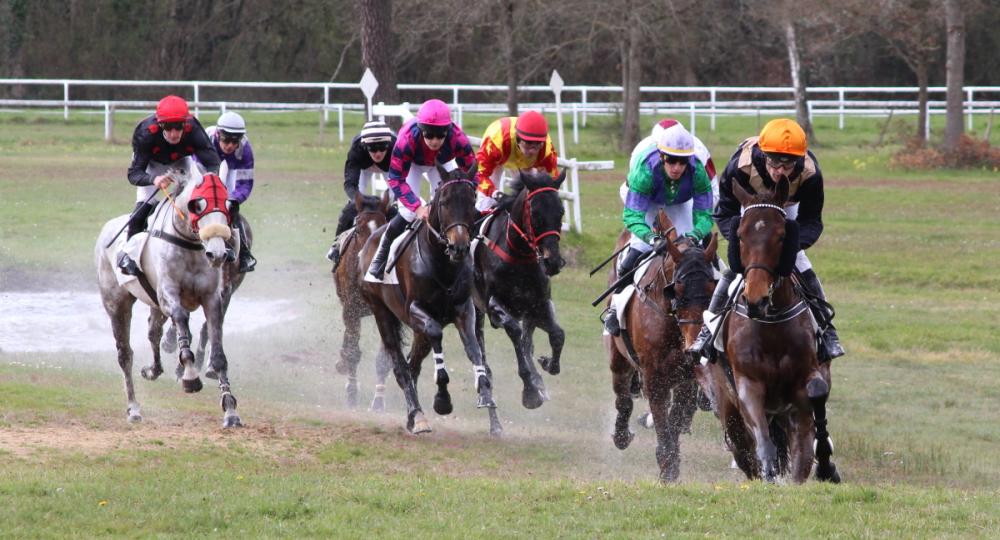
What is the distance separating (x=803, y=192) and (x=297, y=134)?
32.5m

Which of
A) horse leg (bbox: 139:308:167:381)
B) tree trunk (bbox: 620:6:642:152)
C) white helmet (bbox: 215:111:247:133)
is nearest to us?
horse leg (bbox: 139:308:167:381)

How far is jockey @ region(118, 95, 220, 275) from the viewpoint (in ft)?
38.7

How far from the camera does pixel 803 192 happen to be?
8641 millimetres

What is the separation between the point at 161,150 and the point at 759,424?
617 centimetres

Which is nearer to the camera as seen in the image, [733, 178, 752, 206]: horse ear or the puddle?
[733, 178, 752, 206]: horse ear

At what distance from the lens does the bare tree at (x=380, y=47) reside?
2442 centimetres

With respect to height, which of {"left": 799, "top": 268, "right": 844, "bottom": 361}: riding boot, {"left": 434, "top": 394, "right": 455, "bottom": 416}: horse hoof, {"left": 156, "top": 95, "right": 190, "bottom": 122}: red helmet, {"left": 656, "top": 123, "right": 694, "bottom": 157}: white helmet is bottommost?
{"left": 434, "top": 394, "right": 455, "bottom": 416}: horse hoof

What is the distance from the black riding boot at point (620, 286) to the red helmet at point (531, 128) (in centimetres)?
184

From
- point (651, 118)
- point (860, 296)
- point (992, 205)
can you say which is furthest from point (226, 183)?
point (651, 118)

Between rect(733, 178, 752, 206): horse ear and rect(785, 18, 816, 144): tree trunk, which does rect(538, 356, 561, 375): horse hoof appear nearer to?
rect(733, 178, 752, 206): horse ear

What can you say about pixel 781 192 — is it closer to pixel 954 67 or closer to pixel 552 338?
pixel 552 338

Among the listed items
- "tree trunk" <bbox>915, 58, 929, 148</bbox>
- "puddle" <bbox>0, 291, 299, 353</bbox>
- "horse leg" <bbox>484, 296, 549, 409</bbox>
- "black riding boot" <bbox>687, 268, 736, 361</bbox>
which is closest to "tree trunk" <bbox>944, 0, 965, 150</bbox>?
"tree trunk" <bbox>915, 58, 929, 148</bbox>

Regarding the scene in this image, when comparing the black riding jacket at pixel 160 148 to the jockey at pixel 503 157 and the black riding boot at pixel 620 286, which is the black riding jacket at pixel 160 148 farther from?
the black riding boot at pixel 620 286

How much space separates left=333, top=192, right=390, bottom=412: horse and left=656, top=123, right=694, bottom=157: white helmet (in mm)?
4086
